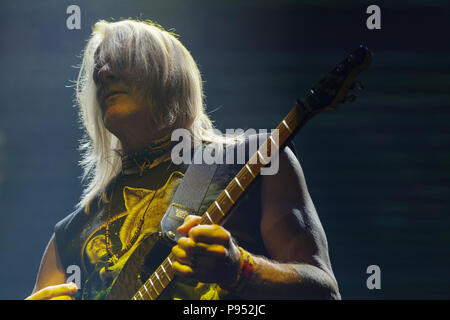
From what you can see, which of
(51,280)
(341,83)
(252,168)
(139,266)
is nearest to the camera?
(341,83)

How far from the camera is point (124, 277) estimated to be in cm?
119

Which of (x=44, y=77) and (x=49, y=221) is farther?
(x=44, y=77)

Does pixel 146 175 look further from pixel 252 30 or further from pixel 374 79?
pixel 374 79

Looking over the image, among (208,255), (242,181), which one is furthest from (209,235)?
(242,181)

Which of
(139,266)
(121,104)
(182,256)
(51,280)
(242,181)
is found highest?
(121,104)

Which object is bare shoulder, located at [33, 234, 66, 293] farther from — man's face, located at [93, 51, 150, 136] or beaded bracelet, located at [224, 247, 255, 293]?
beaded bracelet, located at [224, 247, 255, 293]

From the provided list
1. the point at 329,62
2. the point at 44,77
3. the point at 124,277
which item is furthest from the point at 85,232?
the point at 329,62

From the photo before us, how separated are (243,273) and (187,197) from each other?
0.29 m

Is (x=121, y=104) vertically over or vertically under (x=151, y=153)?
over

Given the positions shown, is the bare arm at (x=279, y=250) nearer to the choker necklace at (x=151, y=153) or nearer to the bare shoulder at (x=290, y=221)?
the bare shoulder at (x=290, y=221)

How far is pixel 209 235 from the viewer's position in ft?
3.02

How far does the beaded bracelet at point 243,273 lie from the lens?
0.97 metres

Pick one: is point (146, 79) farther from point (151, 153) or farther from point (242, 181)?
point (242, 181)

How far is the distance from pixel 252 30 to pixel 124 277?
854 millimetres
